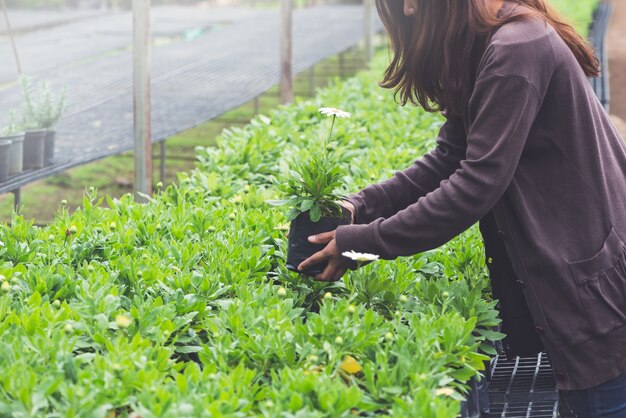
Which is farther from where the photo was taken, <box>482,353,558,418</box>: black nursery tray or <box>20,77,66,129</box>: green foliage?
<box>20,77,66,129</box>: green foliage

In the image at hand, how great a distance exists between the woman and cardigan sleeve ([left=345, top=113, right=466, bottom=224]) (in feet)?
1.02

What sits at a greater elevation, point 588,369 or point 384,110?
point 588,369

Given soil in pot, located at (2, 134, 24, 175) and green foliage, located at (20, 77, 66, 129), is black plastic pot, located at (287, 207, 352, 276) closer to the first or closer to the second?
soil in pot, located at (2, 134, 24, 175)

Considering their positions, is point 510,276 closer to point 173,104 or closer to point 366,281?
point 366,281

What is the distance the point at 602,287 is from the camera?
7.31 ft

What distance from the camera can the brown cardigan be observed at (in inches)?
84.4

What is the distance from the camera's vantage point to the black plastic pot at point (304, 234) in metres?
2.44

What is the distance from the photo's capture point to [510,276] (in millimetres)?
2473

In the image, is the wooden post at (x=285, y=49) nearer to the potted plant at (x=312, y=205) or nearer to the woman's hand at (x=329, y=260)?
the potted plant at (x=312, y=205)

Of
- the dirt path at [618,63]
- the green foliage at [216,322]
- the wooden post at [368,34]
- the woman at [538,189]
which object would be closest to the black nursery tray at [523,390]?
the green foliage at [216,322]

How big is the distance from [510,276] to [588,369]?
0.35m

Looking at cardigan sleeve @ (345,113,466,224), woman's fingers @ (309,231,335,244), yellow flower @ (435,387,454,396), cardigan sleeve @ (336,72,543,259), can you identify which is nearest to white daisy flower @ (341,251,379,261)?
cardigan sleeve @ (336,72,543,259)

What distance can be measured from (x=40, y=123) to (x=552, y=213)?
14.4 ft

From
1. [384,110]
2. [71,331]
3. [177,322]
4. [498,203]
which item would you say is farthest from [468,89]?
[384,110]
